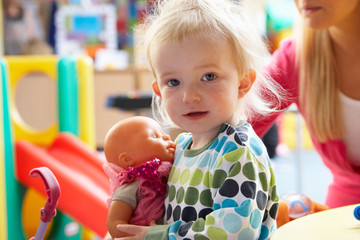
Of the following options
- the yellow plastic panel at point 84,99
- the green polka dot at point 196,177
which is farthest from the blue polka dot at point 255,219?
the yellow plastic panel at point 84,99

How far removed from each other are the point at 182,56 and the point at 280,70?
0.61 meters

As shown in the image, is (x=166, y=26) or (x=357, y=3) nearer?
(x=166, y=26)

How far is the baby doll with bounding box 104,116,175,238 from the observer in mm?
852

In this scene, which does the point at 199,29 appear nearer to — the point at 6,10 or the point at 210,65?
the point at 210,65

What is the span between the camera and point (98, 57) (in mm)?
5316

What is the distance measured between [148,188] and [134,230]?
8cm

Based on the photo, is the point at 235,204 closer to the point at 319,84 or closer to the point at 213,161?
the point at 213,161

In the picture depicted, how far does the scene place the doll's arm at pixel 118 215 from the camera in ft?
2.77

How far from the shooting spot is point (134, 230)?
32.0 inches

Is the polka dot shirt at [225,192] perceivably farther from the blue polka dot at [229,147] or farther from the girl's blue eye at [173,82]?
the girl's blue eye at [173,82]

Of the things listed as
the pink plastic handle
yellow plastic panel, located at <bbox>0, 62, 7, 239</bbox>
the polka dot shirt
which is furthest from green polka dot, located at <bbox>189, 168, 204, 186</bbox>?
yellow plastic panel, located at <bbox>0, 62, 7, 239</bbox>

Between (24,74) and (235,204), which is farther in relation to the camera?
(24,74)

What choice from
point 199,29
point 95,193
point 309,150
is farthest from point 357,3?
point 309,150

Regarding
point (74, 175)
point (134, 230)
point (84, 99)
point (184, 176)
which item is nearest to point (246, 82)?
point (184, 176)
